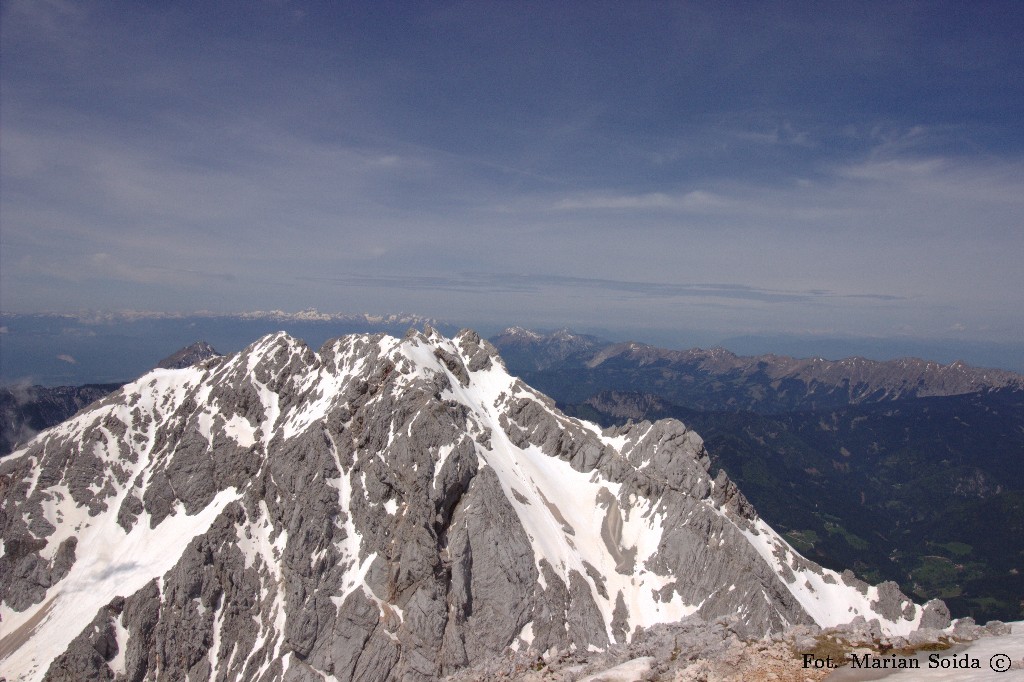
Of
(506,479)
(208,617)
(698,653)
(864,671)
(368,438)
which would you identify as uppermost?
(864,671)

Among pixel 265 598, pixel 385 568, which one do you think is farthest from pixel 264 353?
pixel 385 568

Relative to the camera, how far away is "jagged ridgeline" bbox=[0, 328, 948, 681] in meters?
106

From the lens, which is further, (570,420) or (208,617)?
(570,420)

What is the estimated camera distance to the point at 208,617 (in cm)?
11231

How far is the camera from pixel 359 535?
117500mm

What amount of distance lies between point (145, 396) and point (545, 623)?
453 feet

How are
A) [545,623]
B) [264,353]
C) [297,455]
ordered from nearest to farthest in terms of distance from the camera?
[545,623] → [297,455] → [264,353]

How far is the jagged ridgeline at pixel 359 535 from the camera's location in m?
106

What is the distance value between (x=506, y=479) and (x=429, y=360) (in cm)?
4344

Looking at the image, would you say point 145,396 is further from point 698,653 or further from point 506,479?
point 698,653

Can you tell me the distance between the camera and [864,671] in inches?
918

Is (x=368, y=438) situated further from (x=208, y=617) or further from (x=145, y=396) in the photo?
(x=145, y=396)

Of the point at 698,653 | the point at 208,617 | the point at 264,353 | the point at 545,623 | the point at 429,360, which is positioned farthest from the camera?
the point at 264,353

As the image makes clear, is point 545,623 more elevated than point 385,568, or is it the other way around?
point 385,568
